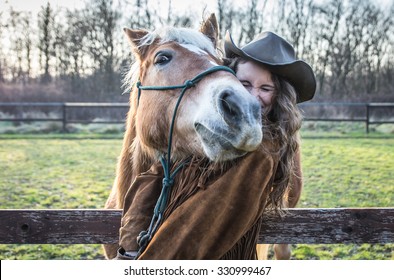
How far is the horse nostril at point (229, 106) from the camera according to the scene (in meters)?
1.52

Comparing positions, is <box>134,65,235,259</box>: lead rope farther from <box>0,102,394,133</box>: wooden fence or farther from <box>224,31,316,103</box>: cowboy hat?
<box>0,102,394,133</box>: wooden fence

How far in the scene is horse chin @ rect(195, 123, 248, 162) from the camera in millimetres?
1587

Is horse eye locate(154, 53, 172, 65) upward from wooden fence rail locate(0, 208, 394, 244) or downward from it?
upward

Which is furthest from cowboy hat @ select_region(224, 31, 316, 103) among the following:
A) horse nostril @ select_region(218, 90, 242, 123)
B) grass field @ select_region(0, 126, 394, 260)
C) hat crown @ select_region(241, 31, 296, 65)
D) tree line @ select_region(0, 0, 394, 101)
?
tree line @ select_region(0, 0, 394, 101)

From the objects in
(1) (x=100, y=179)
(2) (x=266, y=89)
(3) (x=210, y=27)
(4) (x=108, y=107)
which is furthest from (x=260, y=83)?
(4) (x=108, y=107)

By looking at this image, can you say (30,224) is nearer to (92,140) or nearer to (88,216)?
(88,216)

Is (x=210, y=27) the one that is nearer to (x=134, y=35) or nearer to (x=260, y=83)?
(x=134, y=35)

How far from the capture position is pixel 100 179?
25.6 ft

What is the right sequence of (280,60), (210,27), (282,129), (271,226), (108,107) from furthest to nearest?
(108,107), (210,27), (271,226), (280,60), (282,129)

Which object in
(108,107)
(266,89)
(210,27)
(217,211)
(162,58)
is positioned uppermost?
(210,27)

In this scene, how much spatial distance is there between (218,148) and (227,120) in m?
0.14

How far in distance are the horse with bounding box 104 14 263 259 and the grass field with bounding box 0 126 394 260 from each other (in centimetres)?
257

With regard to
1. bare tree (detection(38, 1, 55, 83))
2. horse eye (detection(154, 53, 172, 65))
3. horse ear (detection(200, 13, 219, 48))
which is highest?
bare tree (detection(38, 1, 55, 83))
